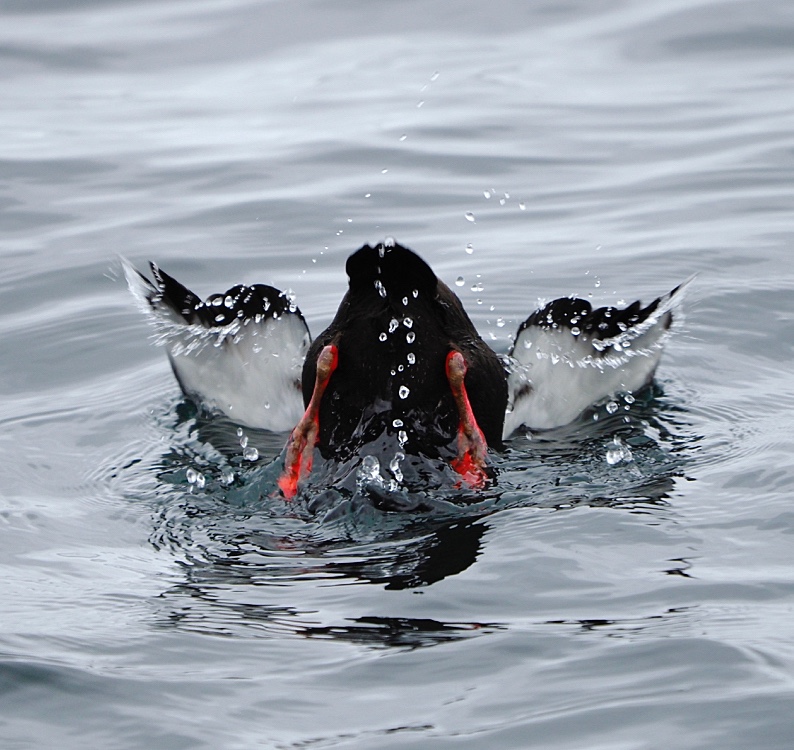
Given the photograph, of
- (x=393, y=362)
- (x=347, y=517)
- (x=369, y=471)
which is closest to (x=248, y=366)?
(x=393, y=362)

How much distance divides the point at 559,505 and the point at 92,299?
462 cm

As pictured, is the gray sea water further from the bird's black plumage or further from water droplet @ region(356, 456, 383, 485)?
the bird's black plumage

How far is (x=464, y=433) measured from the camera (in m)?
5.70

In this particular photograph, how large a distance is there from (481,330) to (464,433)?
2581 millimetres

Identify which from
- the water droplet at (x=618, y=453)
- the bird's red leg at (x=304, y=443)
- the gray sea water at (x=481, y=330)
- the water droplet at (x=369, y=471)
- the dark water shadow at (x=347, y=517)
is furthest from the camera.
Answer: the water droplet at (x=618, y=453)

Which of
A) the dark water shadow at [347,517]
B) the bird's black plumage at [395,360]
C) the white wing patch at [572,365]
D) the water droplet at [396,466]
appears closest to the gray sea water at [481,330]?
the dark water shadow at [347,517]

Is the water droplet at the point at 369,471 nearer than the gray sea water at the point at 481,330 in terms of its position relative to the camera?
No

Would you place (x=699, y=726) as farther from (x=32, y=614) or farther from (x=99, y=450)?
(x=99, y=450)

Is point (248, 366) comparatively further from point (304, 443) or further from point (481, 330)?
point (481, 330)

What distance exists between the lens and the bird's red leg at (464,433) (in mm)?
5629

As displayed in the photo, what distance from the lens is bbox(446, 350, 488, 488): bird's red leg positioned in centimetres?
563

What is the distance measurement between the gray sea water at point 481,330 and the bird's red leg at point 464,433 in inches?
7.0

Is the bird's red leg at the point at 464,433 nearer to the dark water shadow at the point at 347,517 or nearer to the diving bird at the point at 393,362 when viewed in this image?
the diving bird at the point at 393,362

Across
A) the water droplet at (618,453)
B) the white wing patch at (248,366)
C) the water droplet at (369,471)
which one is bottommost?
the water droplet at (618,453)
